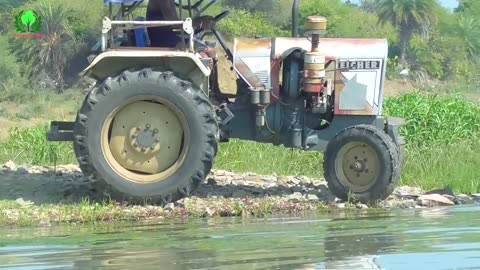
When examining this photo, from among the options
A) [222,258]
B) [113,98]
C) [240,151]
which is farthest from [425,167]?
[222,258]

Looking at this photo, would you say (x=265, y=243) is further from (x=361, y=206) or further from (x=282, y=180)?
(x=282, y=180)

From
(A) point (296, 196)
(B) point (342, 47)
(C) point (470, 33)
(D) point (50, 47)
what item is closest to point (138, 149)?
(A) point (296, 196)

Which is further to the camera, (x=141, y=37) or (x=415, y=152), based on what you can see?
(x=415, y=152)

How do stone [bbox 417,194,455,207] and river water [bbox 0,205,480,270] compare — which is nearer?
river water [bbox 0,205,480,270]

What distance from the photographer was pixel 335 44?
34.5 ft

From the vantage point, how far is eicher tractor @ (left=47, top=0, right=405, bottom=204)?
9914mm

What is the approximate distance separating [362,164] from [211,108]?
1.54m

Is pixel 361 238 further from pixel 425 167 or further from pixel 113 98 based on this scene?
pixel 425 167

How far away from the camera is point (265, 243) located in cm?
722

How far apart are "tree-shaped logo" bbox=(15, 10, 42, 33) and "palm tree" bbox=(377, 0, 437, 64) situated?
19.0 meters

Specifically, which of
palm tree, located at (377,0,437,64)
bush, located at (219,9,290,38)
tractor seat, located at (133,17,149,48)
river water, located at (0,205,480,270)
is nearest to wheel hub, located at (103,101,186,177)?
tractor seat, located at (133,17,149,48)

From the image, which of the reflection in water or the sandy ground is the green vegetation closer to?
the sandy ground

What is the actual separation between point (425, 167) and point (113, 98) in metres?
4.44

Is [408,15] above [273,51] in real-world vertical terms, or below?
above
